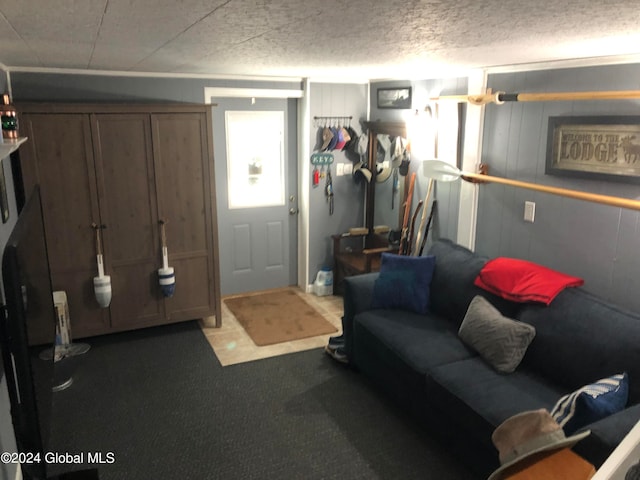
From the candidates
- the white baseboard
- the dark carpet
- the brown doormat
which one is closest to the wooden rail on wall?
the white baseboard

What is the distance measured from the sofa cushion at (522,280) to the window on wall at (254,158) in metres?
2.54

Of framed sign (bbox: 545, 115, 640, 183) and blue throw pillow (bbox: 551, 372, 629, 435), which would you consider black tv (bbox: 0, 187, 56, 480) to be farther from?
framed sign (bbox: 545, 115, 640, 183)

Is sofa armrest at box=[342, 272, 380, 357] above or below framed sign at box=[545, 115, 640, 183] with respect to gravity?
below

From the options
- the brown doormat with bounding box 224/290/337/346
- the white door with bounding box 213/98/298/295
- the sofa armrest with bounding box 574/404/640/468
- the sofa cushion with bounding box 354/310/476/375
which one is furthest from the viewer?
the white door with bounding box 213/98/298/295

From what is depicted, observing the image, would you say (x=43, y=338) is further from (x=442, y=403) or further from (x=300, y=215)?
(x=300, y=215)

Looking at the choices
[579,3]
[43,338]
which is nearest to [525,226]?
[579,3]

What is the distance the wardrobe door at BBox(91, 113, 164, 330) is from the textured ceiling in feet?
3.25

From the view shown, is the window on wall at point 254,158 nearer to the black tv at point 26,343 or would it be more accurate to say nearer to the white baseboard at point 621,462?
the black tv at point 26,343

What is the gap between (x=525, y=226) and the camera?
3.43 m

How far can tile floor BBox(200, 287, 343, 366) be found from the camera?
158 inches

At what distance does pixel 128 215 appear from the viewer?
4.05m

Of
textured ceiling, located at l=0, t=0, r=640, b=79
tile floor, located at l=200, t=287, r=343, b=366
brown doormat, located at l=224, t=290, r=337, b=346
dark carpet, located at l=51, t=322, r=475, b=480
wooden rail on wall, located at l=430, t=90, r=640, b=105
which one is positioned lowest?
dark carpet, located at l=51, t=322, r=475, b=480

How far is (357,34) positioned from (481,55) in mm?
1068

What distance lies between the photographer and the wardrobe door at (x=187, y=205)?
4.05 metres
